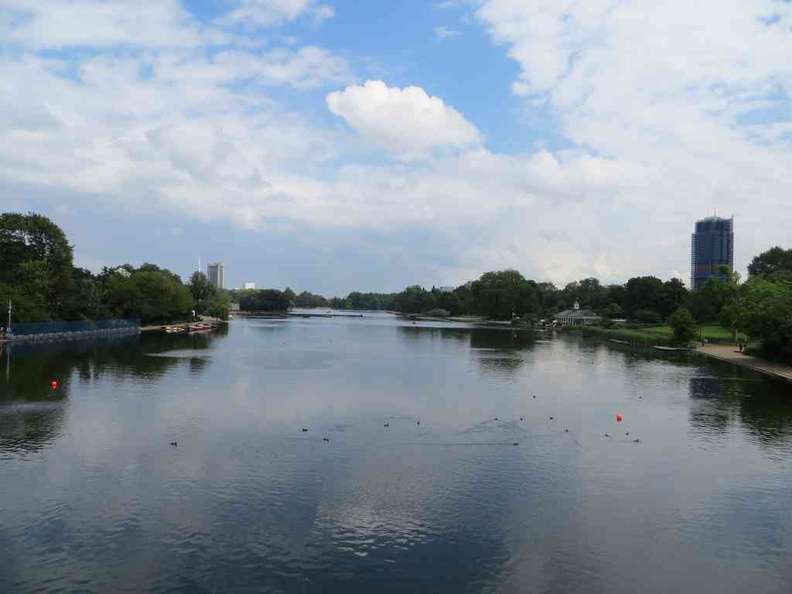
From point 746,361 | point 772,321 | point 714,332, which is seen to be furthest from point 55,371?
point 714,332

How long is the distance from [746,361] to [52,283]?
72107mm

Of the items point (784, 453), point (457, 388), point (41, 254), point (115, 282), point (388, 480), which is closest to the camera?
point (388, 480)

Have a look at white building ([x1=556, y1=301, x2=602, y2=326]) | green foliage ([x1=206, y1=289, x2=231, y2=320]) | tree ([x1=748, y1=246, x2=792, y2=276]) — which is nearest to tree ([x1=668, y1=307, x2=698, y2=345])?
tree ([x1=748, y1=246, x2=792, y2=276])

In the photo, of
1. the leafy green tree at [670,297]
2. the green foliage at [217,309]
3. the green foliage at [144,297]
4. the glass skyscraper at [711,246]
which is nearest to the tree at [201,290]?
the green foliage at [217,309]

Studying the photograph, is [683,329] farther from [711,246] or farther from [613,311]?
[711,246]

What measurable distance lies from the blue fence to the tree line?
1133 millimetres

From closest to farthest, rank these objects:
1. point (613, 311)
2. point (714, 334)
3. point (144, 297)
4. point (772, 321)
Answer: point (772, 321) < point (714, 334) < point (144, 297) < point (613, 311)

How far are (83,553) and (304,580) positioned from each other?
4801 millimetres

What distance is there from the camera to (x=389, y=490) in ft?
53.1

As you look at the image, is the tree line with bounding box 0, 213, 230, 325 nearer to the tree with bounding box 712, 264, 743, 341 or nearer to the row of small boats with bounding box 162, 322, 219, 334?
the row of small boats with bounding box 162, 322, 219, 334

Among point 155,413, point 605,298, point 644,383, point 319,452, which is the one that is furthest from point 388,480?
point 605,298

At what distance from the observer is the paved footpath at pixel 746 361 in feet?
141

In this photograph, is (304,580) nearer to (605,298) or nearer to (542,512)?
(542,512)

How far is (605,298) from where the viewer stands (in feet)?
440
